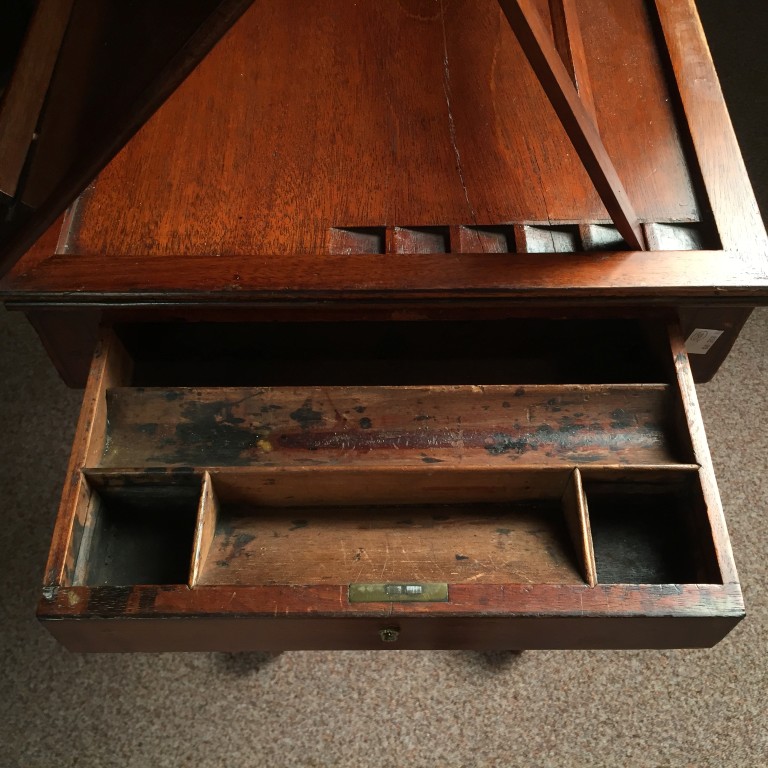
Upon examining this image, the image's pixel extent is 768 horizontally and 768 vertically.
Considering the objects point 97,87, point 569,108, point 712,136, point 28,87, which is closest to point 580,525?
point 569,108

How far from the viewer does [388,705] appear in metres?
1.37

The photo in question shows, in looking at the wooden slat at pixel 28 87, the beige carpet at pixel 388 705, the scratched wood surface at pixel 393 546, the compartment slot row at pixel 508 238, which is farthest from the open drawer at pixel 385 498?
the beige carpet at pixel 388 705

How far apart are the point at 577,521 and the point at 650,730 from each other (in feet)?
1.94

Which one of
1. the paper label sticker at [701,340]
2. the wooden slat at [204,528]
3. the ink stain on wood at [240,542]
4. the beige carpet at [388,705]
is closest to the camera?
the wooden slat at [204,528]

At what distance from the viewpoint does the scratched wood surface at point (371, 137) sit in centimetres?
109

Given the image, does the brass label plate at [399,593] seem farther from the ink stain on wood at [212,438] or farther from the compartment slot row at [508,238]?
the compartment slot row at [508,238]

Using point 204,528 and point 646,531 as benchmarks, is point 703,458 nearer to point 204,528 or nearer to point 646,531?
point 646,531

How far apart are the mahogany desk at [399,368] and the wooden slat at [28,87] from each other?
0.07m

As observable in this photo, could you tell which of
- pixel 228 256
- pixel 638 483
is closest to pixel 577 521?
pixel 638 483

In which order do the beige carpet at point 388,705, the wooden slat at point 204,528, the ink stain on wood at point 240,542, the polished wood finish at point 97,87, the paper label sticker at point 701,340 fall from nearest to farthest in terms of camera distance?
the polished wood finish at point 97,87, the wooden slat at point 204,528, the ink stain on wood at point 240,542, the paper label sticker at point 701,340, the beige carpet at point 388,705

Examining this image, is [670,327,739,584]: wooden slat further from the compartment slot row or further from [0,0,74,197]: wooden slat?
[0,0,74,197]: wooden slat

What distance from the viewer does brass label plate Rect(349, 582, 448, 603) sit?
2.89 feet

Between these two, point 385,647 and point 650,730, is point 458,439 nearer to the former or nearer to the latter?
point 385,647

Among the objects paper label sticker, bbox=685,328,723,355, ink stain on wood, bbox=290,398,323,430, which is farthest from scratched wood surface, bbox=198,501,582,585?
paper label sticker, bbox=685,328,723,355
